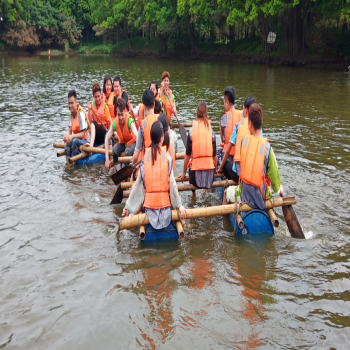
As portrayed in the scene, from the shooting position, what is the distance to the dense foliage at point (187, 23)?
107ft

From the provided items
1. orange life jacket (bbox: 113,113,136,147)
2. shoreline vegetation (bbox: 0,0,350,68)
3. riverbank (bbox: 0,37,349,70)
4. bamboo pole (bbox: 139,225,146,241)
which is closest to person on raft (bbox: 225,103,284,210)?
bamboo pole (bbox: 139,225,146,241)

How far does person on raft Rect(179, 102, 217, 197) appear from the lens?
6938 millimetres

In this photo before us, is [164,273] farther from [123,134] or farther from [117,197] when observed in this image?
[123,134]

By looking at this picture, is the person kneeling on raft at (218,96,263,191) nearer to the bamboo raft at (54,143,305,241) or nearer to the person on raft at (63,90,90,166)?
the bamboo raft at (54,143,305,241)

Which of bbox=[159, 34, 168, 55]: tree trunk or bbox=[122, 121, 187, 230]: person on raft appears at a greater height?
bbox=[159, 34, 168, 55]: tree trunk

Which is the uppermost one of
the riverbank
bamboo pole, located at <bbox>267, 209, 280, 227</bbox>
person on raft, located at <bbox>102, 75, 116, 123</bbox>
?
the riverbank

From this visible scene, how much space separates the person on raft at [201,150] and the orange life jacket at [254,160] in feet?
4.12

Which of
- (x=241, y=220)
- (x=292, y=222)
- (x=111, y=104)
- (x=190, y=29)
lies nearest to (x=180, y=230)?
(x=241, y=220)

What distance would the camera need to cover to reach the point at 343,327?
437cm

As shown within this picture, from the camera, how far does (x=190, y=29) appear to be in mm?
47562

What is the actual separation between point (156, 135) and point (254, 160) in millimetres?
1437

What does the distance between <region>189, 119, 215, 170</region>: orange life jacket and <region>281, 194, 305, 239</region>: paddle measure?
5.32 ft

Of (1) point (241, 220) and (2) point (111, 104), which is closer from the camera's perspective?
(1) point (241, 220)

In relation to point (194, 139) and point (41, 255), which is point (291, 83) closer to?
point (194, 139)
